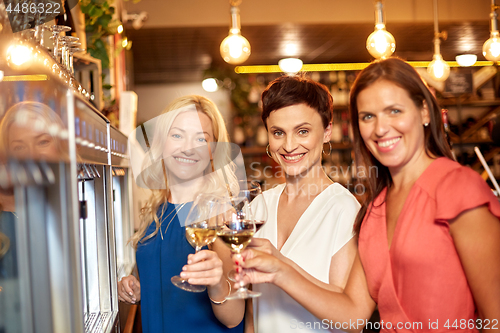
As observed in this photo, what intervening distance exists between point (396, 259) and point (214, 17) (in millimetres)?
3917

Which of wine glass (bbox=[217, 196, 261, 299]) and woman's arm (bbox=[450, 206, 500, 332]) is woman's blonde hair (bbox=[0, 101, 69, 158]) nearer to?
wine glass (bbox=[217, 196, 261, 299])

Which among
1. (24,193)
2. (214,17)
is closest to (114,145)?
(24,193)

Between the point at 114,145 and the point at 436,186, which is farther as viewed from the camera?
the point at 114,145

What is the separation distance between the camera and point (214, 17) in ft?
15.0

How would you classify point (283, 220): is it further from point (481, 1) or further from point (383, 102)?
point (481, 1)

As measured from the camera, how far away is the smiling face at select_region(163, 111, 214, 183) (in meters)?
1.54

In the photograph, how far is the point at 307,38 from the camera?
519cm

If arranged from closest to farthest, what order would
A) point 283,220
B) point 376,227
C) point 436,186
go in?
point 436,186, point 376,227, point 283,220

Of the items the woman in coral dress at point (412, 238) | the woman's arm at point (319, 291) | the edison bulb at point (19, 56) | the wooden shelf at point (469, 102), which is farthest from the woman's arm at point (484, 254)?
the wooden shelf at point (469, 102)

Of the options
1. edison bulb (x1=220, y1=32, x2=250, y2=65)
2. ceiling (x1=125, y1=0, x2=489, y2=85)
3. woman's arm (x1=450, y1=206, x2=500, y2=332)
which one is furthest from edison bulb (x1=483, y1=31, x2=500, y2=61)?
woman's arm (x1=450, y1=206, x2=500, y2=332)

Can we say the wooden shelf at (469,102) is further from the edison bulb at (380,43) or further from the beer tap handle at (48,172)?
the beer tap handle at (48,172)

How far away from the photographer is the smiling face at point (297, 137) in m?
1.52

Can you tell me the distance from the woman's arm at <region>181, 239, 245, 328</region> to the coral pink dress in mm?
441

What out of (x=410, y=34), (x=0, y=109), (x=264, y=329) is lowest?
(x=264, y=329)
